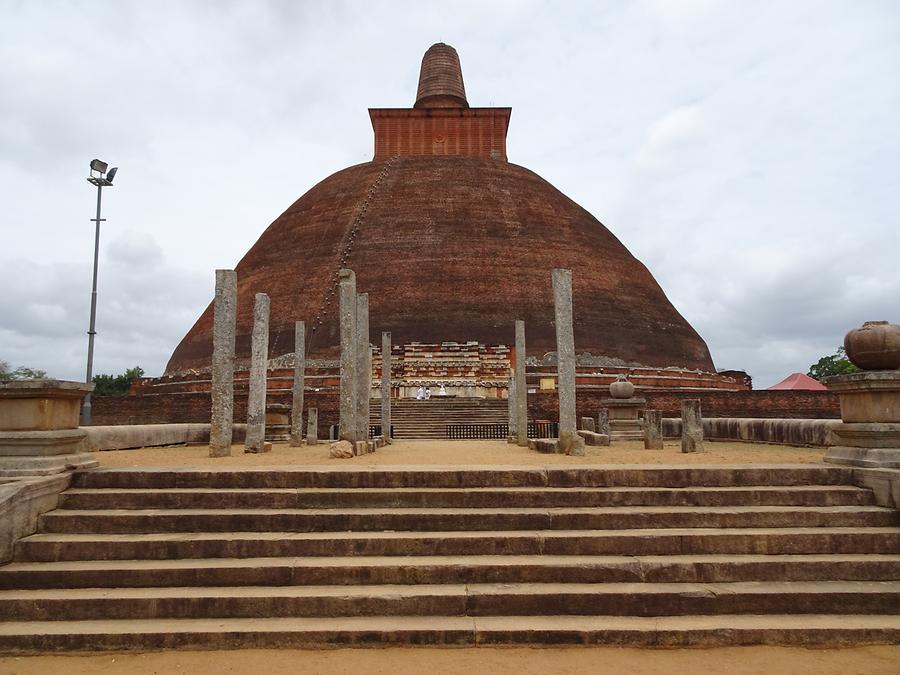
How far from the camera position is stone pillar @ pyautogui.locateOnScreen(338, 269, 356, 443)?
9195 millimetres

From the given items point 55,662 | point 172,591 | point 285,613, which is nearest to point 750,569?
point 285,613

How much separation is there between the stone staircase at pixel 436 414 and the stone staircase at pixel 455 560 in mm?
11957

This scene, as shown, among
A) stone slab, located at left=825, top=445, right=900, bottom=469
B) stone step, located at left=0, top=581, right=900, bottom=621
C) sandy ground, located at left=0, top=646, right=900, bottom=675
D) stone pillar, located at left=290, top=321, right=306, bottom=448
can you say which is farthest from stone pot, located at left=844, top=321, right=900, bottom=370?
stone pillar, located at left=290, top=321, right=306, bottom=448

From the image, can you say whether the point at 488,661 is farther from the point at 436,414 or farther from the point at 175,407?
the point at 175,407

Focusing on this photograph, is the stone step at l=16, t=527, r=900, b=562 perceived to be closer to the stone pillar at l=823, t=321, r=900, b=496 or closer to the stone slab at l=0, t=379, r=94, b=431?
the stone pillar at l=823, t=321, r=900, b=496

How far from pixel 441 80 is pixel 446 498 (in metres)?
33.2

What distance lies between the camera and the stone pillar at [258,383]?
9920 mm

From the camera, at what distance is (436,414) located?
60.4 ft

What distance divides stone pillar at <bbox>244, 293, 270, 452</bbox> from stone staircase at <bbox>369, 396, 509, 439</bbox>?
643 cm

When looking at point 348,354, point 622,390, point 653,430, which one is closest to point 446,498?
point 348,354

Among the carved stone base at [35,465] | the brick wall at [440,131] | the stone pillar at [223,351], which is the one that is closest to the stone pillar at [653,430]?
the stone pillar at [223,351]

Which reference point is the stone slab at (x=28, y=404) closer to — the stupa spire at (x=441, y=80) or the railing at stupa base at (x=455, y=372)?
the railing at stupa base at (x=455, y=372)

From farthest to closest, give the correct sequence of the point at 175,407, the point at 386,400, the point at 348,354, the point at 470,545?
the point at 175,407
the point at 386,400
the point at 348,354
the point at 470,545

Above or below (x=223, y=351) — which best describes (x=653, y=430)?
below
